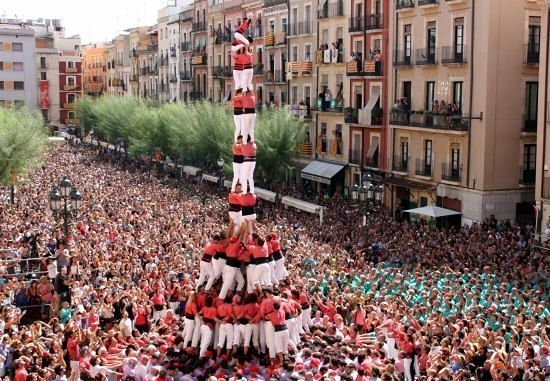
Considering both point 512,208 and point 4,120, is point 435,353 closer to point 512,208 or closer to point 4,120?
point 512,208

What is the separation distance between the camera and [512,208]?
33.5 meters

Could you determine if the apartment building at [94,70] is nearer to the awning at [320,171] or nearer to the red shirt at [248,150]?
the awning at [320,171]

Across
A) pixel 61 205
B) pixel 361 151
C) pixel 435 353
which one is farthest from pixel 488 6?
pixel 435 353

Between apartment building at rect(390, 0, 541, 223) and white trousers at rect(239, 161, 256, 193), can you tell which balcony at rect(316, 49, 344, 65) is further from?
white trousers at rect(239, 161, 256, 193)

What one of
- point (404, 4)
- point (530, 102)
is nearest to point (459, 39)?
point (530, 102)

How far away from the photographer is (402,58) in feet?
126

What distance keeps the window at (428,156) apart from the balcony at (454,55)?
3701mm

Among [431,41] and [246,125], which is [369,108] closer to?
[431,41]

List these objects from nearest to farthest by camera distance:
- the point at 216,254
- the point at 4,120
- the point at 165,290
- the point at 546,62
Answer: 1. the point at 216,254
2. the point at 165,290
3. the point at 546,62
4. the point at 4,120

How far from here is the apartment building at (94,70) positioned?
10418 cm

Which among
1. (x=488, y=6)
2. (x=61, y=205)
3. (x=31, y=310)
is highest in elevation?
(x=488, y=6)

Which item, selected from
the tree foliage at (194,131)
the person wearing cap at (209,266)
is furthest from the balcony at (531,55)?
the person wearing cap at (209,266)

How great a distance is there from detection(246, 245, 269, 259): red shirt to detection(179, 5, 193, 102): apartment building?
50.7m

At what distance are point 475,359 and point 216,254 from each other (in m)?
5.68
